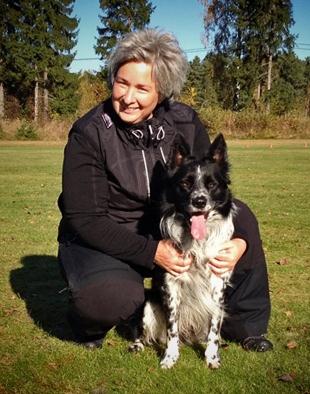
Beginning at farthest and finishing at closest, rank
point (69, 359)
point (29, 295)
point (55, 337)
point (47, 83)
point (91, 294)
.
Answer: point (47, 83), point (29, 295), point (55, 337), point (69, 359), point (91, 294)

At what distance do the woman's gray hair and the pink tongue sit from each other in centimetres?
100

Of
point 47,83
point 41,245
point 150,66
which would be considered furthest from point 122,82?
point 47,83

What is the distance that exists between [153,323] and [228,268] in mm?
804

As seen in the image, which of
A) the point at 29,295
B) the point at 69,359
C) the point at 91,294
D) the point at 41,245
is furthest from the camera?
the point at 41,245

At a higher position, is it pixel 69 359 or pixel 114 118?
pixel 114 118

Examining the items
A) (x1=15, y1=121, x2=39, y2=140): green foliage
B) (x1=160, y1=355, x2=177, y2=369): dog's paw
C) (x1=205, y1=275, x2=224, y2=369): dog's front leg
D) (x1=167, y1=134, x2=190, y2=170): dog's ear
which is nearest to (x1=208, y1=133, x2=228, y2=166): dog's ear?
(x1=167, y1=134, x2=190, y2=170): dog's ear

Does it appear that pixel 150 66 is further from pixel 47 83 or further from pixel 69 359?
pixel 47 83

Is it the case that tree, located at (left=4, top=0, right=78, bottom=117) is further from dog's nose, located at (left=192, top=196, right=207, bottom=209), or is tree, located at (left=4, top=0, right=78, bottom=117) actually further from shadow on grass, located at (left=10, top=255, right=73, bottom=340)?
dog's nose, located at (left=192, top=196, right=207, bottom=209)

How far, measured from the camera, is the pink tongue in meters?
3.45

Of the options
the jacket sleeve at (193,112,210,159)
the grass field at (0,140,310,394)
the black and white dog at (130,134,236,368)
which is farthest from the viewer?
the jacket sleeve at (193,112,210,159)

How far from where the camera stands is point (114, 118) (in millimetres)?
3795

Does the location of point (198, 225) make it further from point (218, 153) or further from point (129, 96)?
point (129, 96)

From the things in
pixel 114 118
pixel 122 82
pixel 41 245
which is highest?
pixel 122 82

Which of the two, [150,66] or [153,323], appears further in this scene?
[153,323]
